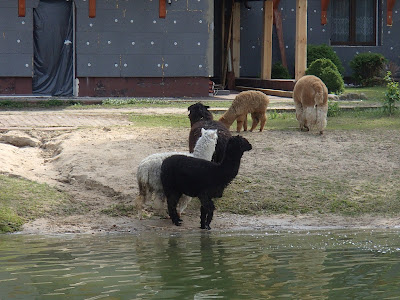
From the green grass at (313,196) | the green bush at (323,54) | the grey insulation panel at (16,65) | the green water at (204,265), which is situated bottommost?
the green water at (204,265)

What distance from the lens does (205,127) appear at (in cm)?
1037

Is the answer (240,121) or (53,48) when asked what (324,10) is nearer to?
(53,48)

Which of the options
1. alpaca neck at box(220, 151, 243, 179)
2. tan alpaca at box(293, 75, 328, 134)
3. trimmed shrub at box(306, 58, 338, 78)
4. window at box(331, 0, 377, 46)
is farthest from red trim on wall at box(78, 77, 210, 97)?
alpaca neck at box(220, 151, 243, 179)

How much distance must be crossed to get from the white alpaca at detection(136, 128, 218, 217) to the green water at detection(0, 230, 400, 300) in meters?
0.63

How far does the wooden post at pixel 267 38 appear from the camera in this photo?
22.7 metres

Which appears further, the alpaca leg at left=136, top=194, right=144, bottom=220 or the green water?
the alpaca leg at left=136, top=194, right=144, bottom=220

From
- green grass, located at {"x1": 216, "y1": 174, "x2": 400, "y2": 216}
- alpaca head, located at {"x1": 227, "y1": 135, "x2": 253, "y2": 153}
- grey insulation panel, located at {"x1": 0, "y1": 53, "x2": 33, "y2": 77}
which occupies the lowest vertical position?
green grass, located at {"x1": 216, "y1": 174, "x2": 400, "y2": 216}

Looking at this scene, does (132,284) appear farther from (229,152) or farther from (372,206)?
(372,206)

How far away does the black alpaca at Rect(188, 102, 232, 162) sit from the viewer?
995cm

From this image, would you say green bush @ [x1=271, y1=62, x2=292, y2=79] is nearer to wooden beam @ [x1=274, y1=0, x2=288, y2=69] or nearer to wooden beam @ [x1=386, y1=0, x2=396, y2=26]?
wooden beam @ [x1=274, y1=0, x2=288, y2=69]

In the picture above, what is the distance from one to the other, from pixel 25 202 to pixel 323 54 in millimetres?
15861

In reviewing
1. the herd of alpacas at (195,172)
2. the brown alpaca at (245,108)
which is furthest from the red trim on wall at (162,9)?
the herd of alpacas at (195,172)

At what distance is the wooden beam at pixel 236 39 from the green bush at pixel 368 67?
3642mm

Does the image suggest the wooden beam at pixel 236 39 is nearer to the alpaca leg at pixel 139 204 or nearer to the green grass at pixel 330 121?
the green grass at pixel 330 121
